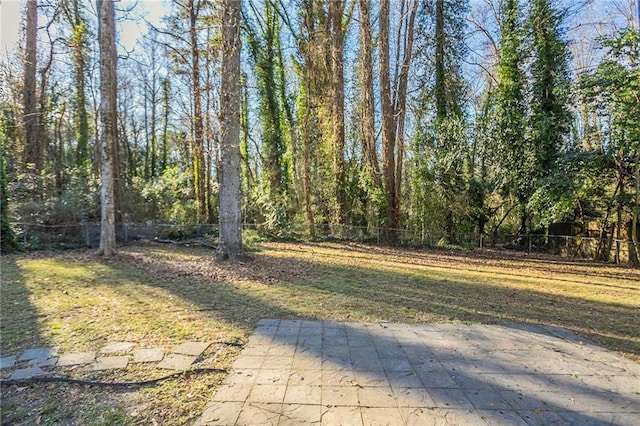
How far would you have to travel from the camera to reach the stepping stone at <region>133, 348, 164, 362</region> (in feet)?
10.2

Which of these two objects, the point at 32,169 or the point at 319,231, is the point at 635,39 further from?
the point at 32,169

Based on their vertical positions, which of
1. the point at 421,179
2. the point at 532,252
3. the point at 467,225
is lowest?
the point at 532,252

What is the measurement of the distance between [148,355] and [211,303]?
1770 mm

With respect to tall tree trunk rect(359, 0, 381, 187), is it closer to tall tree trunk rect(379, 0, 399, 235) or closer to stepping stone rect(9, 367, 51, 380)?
tall tree trunk rect(379, 0, 399, 235)

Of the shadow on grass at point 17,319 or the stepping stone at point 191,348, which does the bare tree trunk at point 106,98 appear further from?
the stepping stone at point 191,348

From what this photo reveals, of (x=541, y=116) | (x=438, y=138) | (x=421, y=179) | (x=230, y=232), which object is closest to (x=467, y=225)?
(x=421, y=179)

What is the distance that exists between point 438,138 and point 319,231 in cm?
573

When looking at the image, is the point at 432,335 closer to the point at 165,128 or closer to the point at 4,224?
the point at 4,224

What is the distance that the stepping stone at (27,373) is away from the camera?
2741 mm

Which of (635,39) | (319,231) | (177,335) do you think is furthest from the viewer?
(319,231)

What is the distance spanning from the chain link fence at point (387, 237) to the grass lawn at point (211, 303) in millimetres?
1458

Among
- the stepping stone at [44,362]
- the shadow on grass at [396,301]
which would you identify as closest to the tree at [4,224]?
the shadow on grass at [396,301]

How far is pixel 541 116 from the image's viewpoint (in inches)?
465

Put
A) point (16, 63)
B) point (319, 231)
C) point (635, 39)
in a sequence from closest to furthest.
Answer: point (635, 39)
point (16, 63)
point (319, 231)
